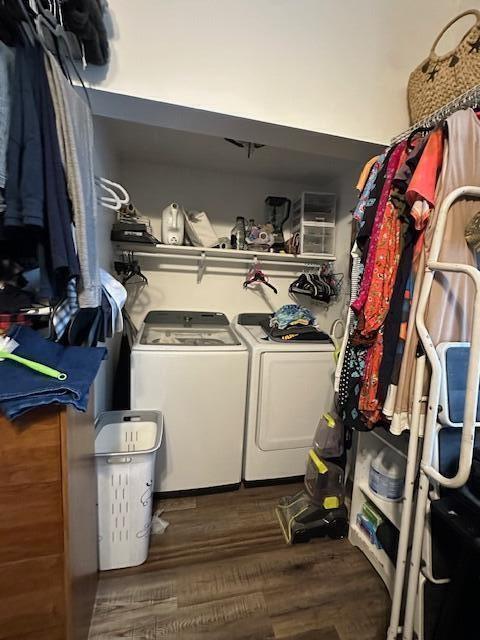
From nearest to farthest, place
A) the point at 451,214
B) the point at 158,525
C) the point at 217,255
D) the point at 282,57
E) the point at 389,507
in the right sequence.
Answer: the point at 451,214 → the point at 282,57 → the point at 389,507 → the point at 158,525 → the point at 217,255

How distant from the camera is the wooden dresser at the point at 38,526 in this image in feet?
2.57

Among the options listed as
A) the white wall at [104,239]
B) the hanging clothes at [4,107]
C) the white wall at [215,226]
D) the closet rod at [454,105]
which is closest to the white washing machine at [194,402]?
the white wall at [104,239]

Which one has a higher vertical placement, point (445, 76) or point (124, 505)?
point (445, 76)

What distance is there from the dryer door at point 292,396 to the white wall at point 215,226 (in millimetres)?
697

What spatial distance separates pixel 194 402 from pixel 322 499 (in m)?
0.88

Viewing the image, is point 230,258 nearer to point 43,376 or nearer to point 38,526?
point 43,376

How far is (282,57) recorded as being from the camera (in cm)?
125

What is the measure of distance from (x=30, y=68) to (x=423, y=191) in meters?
1.17

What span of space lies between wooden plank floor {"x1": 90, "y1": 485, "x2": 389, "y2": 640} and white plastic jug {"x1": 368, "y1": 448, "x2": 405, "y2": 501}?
0.42 m

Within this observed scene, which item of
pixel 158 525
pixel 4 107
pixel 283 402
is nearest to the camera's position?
pixel 4 107

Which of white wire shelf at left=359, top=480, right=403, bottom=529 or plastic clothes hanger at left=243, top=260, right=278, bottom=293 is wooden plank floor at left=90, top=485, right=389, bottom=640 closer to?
white wire shelf at left=359, top=480, right=403, bottom=529

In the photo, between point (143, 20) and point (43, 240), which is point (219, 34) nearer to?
point (143, 20)

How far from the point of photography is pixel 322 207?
233 centimetres

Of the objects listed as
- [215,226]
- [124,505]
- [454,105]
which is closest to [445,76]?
[454,105]
